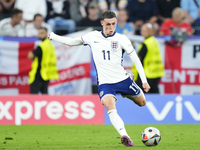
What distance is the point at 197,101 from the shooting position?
33.7 feet

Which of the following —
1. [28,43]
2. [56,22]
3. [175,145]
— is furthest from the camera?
[56,22]

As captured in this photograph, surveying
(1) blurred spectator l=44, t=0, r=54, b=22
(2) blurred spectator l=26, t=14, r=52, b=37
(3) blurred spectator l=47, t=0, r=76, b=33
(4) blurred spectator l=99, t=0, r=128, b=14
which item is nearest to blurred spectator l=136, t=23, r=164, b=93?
(3) blurred spectator l=47, t=0, r=76, b=33

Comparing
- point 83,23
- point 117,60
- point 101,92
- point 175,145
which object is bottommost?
point 175,145

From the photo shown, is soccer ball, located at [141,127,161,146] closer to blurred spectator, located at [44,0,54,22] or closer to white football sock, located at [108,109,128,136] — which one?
white football sock, located at [108,109,128,136]

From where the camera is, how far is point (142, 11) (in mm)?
13570

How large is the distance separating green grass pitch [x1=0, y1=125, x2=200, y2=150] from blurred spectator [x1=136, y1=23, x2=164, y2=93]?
165cm

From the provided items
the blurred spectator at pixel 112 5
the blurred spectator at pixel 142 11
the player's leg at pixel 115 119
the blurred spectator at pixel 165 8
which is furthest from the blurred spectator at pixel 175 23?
the player's leg at pixel 115 119

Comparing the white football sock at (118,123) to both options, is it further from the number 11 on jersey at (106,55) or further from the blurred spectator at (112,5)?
the blurred spectator at (112,5)

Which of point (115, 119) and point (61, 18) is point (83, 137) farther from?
point (61, 18)

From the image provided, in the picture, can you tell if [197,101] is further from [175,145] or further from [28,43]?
[28,43]

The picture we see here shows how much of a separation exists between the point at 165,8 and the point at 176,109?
190 inches

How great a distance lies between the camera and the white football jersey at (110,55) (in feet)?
21.5

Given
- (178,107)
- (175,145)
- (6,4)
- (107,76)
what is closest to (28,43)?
(6,4)

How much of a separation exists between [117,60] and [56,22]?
675cm
